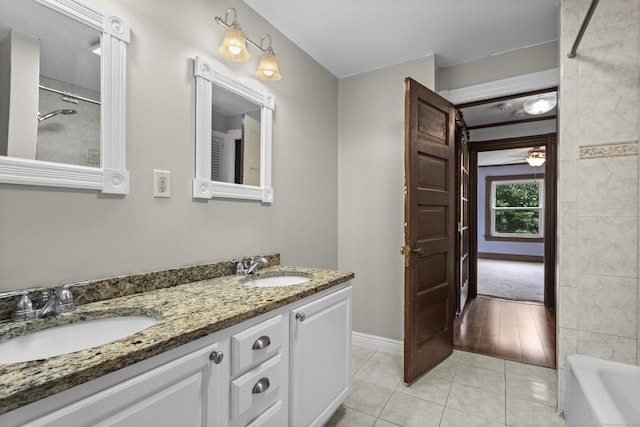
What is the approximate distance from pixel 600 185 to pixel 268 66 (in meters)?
1.97

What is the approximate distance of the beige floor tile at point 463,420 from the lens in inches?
67.8

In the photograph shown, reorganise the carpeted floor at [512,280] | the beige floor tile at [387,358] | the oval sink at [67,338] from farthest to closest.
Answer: the carpeted floor at [512,280], the beige floor tile at [387,358], the oval sink at [67,338]

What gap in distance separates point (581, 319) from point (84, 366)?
7.46 ft

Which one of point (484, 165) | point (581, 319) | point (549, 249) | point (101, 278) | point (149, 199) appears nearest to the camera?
point (101, 278)

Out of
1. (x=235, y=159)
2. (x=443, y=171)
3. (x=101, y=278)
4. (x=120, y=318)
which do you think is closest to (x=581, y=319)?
(x=443, y=171)

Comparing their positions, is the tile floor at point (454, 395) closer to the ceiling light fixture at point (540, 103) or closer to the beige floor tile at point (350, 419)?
the beige floor tile at point (350, 419)

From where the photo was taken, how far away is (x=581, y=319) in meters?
1.76

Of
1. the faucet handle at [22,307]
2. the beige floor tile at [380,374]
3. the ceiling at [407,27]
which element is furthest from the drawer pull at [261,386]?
the ceiling at [407,27]

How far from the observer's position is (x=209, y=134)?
1.67 meters

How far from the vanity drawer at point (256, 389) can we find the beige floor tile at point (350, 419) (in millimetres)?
688

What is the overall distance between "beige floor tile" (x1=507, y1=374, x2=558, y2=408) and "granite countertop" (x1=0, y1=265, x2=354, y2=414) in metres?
1.45

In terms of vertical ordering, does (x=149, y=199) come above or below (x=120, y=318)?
above

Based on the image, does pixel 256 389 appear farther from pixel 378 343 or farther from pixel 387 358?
pixel 378 343

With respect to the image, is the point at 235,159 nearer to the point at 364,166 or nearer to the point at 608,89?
the point at 364,166
